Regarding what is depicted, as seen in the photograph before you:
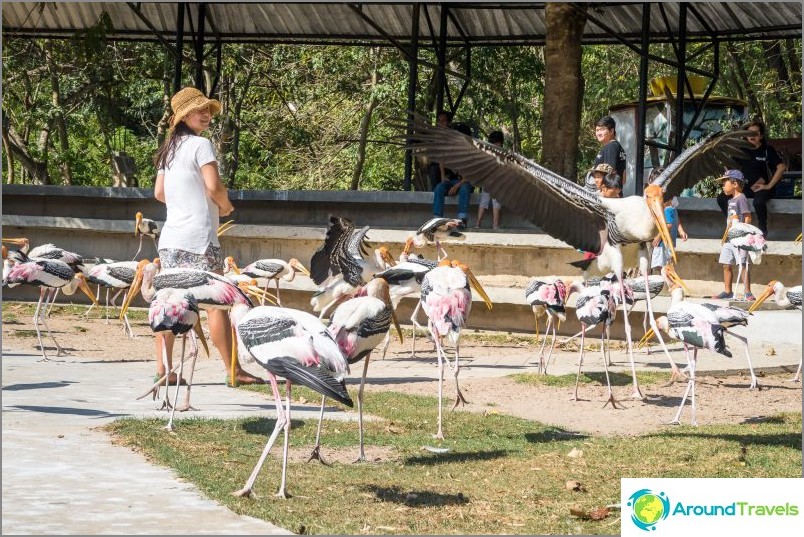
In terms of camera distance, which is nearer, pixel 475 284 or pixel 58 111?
pixel 475 284

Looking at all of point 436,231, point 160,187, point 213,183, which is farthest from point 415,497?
point 436,231

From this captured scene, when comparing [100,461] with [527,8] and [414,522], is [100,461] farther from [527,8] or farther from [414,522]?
[527,8]

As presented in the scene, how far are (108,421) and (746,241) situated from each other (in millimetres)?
9034

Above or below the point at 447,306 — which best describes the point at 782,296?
above

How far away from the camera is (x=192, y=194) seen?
870 centimetres

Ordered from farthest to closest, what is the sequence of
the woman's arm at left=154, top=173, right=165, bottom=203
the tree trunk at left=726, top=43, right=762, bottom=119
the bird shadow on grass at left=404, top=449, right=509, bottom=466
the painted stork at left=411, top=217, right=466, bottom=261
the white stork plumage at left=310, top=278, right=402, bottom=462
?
the tree trunk at left=726, top=43, right=762, bottom=119
the painted stork at left=411, top=217, right=466, bottom=261
the woman's arm at left=154, top=173, right=165, bottom=203
the bird shadow on grass at left=404, top=449, right=509, bottom=466
the white stork plumage at left=310, top=278, right=402, bottom=462

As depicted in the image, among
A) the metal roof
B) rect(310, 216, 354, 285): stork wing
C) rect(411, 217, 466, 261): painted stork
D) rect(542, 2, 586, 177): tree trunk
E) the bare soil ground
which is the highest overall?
the metal roof

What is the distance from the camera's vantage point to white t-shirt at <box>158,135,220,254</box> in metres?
8.67

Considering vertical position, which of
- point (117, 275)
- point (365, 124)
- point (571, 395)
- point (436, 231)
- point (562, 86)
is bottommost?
point (571, 395)

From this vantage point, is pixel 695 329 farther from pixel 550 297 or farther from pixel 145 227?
pixel 145 227

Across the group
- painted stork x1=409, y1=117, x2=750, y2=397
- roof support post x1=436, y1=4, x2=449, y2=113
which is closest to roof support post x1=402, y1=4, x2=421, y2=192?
roof support post x1=436, y1=4, x2=449, y2=113

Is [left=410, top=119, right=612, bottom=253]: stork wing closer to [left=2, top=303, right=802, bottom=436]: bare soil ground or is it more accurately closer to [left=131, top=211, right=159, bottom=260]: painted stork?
[left=2, top=303, right=802, bottom=436]: bare soil ground

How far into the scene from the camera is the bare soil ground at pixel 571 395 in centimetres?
974

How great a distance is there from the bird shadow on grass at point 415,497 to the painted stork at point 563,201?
3504mm
